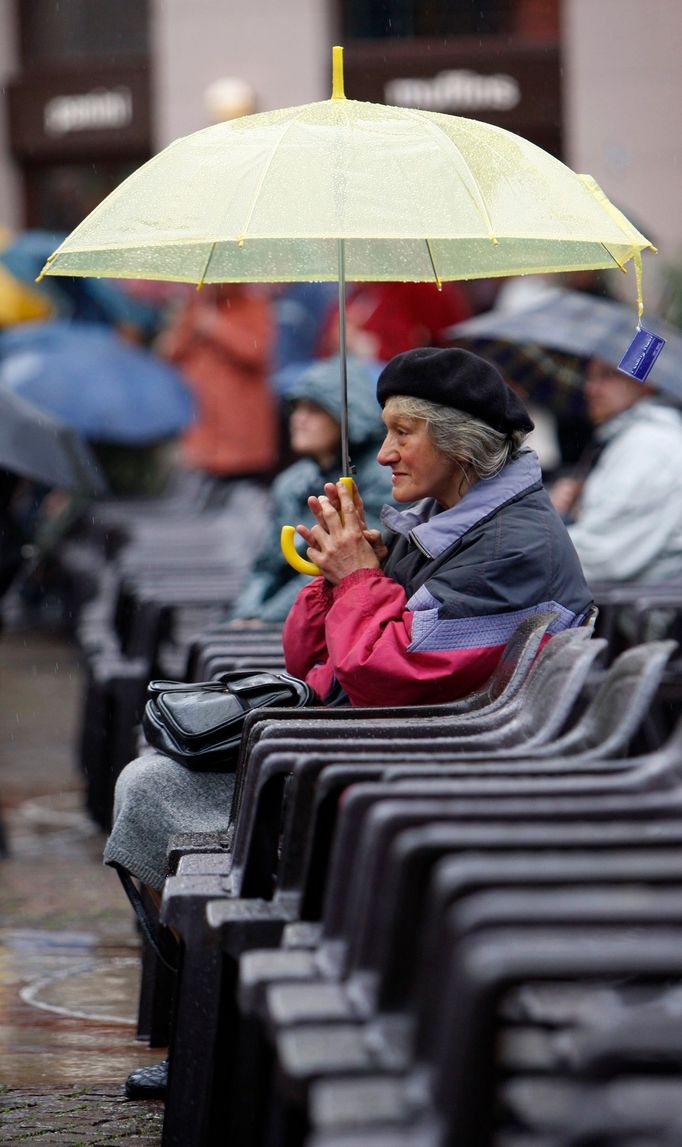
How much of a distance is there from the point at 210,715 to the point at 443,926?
1789 mm

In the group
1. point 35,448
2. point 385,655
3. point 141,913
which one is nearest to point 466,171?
point 385,655

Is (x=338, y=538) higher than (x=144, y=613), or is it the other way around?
(x=338, y=538)

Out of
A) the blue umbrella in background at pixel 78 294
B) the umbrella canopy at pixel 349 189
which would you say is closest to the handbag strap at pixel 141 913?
the umbrella canopy at pixel 349 189

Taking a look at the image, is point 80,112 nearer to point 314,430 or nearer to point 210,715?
point 314,430

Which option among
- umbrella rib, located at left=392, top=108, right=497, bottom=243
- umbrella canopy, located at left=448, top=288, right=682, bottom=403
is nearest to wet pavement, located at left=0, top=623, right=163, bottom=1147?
umbrella rib, located at left=392, top=108, right=497, bottom=243

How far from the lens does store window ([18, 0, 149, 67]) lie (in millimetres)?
22141

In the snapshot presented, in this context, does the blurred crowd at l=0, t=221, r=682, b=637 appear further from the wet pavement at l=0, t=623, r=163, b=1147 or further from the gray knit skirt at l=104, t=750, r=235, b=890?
the gray knit skirt at l=104, t=750, r=235, b=890

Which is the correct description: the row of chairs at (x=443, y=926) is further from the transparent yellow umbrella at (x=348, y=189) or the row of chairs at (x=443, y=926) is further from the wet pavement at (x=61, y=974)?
the transparent yellow umbrella at (x=348, y=189)

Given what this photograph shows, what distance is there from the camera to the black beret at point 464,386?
457 centimetres

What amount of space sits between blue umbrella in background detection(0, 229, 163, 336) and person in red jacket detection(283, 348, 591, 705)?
1019cm

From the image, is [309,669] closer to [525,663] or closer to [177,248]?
[525,663]

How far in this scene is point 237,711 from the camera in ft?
14.5

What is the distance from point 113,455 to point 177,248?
10.1 metres

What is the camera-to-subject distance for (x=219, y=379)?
45.8 ft
